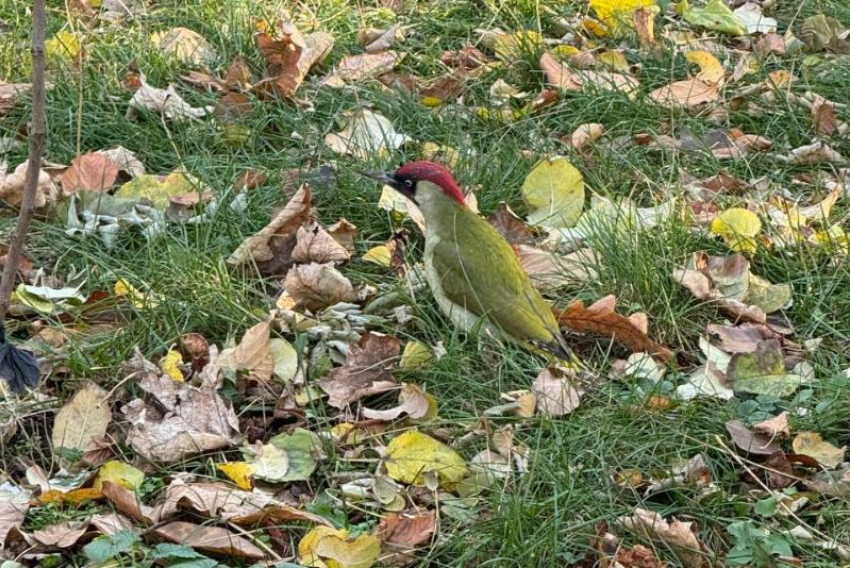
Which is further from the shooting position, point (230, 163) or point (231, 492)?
point (230, 163)

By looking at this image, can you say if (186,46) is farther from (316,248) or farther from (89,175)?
(316,248)

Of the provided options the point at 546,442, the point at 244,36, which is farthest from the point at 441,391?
the point at 244,36

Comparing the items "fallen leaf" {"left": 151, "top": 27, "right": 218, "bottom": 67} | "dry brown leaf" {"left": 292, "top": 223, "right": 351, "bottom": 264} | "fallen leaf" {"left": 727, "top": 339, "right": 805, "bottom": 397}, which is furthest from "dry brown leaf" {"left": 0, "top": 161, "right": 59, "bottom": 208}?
"fallen leaf" {"left": 727, "top": 339, "right": 805, "bottom": 397}

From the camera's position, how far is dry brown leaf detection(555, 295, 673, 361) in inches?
153

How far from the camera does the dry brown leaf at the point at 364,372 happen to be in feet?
12.2

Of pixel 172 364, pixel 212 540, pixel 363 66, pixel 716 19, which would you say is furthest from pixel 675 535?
pixel 716 19

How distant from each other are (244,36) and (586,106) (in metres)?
1.45

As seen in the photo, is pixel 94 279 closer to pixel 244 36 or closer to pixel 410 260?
pixel 410 260

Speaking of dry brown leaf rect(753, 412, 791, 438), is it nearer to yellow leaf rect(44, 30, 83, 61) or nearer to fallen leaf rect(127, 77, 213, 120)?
fallen leaf rect(127, 77, 213, 120)

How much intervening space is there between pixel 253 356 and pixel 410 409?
479mm

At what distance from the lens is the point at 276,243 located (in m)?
4.38

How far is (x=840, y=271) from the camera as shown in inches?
163

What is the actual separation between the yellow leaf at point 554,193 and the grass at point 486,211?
103mm

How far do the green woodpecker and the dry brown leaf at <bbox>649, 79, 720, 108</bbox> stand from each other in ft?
4.66
